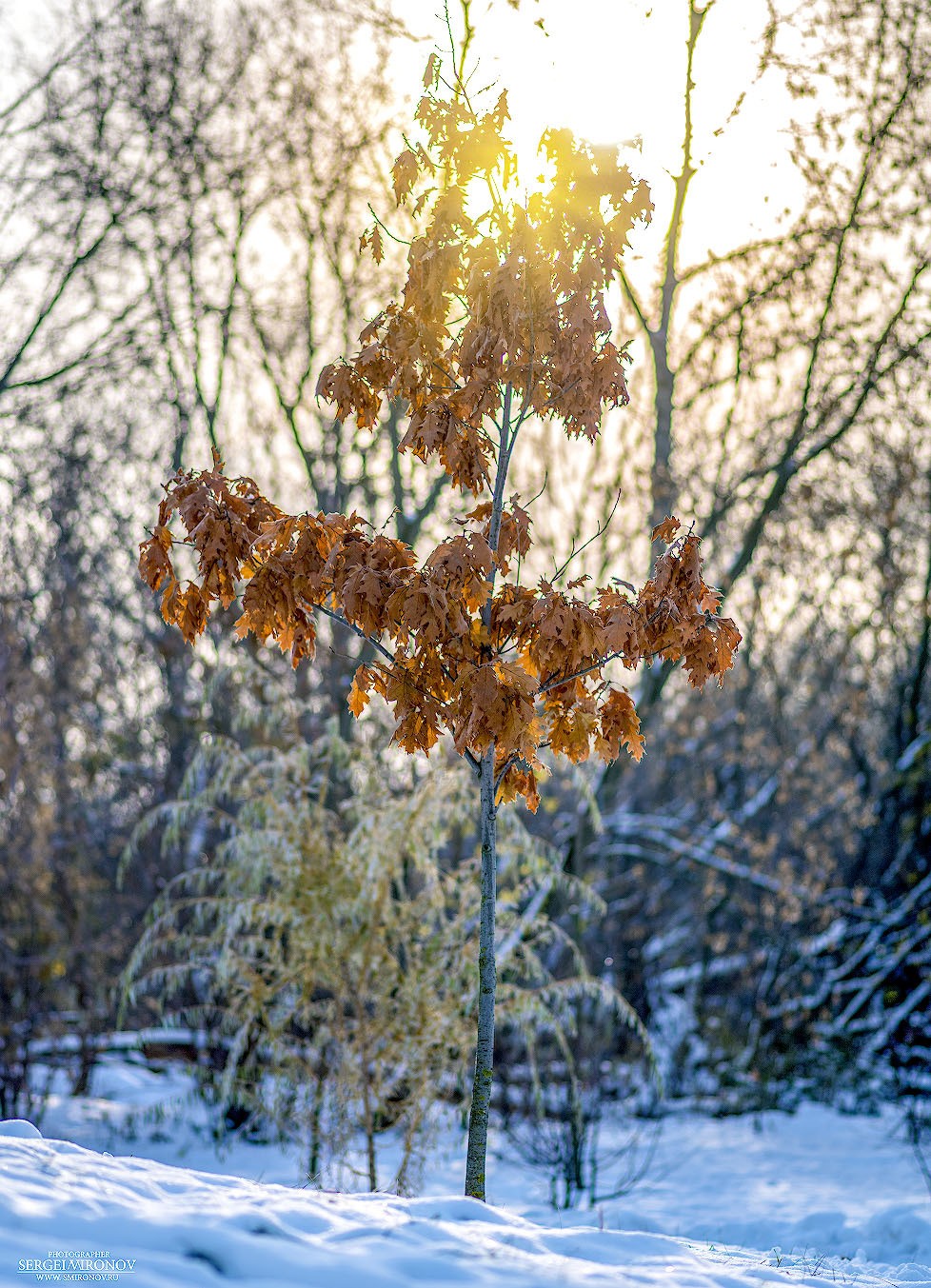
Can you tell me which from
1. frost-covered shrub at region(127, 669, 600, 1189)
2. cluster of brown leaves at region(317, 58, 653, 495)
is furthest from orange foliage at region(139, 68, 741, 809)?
frost-covered shrub at region(127, 669, 600, 1189)

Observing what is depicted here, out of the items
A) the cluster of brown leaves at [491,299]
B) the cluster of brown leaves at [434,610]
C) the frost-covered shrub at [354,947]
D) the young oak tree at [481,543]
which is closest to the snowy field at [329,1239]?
the young oak tree at [481,543]

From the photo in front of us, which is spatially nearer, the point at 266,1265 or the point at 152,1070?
the point at 266,1265

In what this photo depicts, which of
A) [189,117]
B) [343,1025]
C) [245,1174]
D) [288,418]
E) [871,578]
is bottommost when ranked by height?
[245,1174]

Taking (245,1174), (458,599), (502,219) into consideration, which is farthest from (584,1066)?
(502,219)

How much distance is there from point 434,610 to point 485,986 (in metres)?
1.66

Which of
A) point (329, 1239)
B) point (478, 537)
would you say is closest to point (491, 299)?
point (478, 537)

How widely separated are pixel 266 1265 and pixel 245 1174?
580 cm

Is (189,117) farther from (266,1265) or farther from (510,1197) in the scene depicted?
(266,1265)

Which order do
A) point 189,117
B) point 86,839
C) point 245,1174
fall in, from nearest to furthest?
point 245,1174
point 189,117
point 86,839

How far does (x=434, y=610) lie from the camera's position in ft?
13.3

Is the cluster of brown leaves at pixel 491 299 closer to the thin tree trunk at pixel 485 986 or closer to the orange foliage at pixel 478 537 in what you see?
the orange foliage at pixel 478 537

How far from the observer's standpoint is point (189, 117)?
1112 centimetres

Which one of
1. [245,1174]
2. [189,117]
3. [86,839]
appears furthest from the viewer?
[86,839]

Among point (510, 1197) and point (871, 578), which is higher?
point (871, 578)
